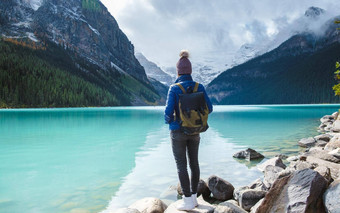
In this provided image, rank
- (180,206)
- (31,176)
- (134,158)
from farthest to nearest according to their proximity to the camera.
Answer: (134,158), (31,176), (180,206)

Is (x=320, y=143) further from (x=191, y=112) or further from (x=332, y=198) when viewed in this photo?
(x=191, y=112)

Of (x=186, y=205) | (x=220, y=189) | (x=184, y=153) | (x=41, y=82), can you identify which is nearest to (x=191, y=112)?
(x=184, y=153)

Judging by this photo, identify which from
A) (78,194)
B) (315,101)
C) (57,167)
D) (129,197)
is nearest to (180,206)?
(129,197)

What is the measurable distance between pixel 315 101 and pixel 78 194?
645ft

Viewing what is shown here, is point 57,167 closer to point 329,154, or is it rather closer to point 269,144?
point 329,154

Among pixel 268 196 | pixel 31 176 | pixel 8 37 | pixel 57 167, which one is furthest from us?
pixel 8 37

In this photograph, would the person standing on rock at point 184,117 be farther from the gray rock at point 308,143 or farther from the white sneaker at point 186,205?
the gray rock at point 308,143

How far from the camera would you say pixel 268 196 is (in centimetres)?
468

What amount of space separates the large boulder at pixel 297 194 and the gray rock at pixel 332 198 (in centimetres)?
12

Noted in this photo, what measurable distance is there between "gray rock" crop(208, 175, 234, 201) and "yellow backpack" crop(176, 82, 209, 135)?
2.62 metres

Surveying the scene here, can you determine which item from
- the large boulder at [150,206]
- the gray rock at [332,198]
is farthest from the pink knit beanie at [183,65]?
the gray rock at [332,198]

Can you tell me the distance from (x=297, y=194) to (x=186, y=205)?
2096 mm

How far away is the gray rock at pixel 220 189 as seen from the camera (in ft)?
22.6

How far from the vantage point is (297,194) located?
4.29m
